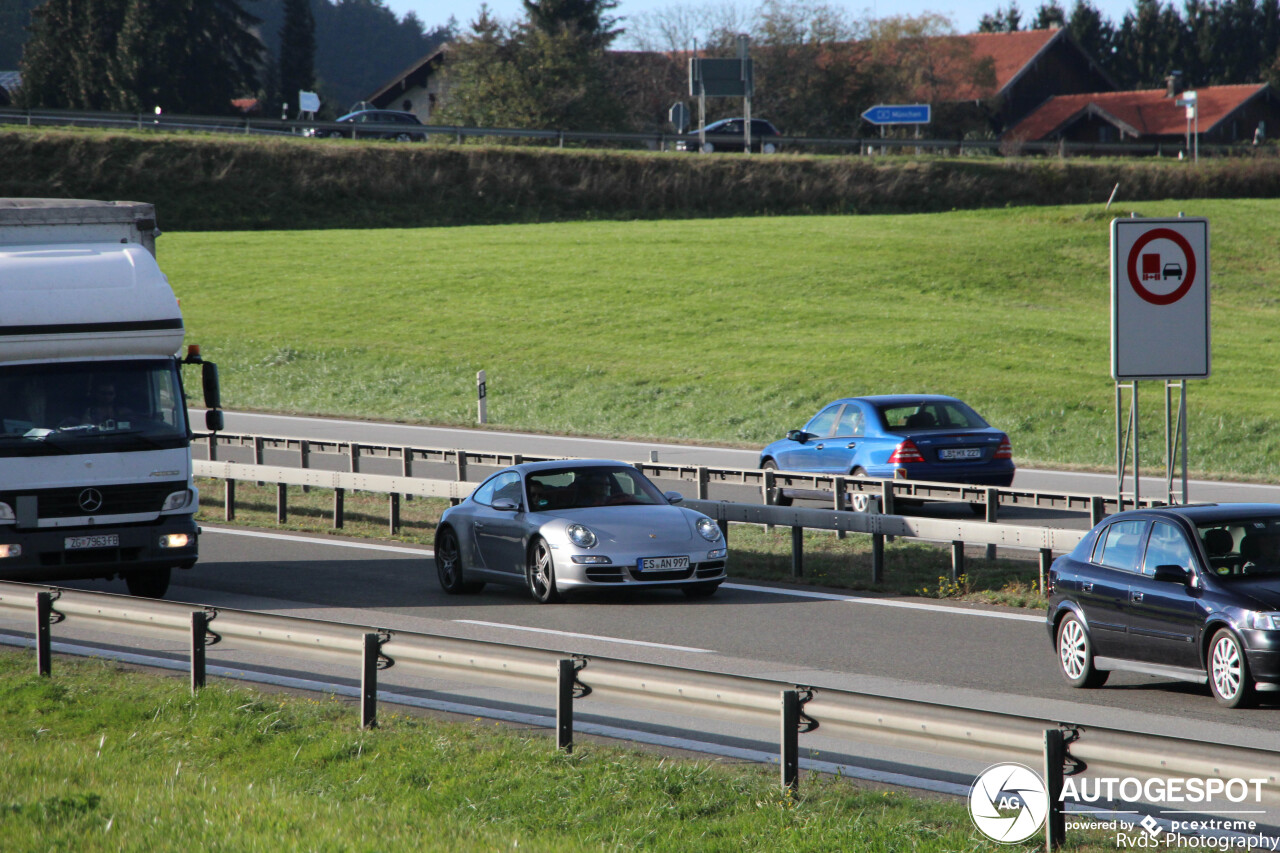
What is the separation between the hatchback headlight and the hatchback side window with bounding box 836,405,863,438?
10.7m

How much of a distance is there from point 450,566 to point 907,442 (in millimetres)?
6618

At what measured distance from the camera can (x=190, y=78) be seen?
8388 centimetres

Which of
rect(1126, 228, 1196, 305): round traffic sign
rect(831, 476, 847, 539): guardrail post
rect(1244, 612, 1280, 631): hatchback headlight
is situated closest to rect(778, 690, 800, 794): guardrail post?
rect(1244, 612, 1280, 631): hatchback headlight

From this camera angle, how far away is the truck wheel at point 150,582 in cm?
1387

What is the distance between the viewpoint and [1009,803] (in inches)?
237

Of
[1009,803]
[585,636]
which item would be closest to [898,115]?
[585,636]

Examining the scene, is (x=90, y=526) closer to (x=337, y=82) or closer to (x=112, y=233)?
(x=112, y=233)

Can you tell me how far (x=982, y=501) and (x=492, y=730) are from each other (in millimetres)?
8332

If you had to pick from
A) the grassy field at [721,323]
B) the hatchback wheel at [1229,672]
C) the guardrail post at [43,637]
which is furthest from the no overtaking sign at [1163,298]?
the grassy field at [721,323]

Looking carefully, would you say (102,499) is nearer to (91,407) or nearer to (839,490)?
(91,407)

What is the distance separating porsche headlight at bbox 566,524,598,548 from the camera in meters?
13.4

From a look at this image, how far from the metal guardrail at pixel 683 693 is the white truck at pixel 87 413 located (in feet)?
9.91

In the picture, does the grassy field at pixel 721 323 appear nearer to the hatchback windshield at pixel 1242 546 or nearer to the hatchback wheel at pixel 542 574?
the hatchback wheel at pixel 542 574

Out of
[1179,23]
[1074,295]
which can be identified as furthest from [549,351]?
[1179,23]
